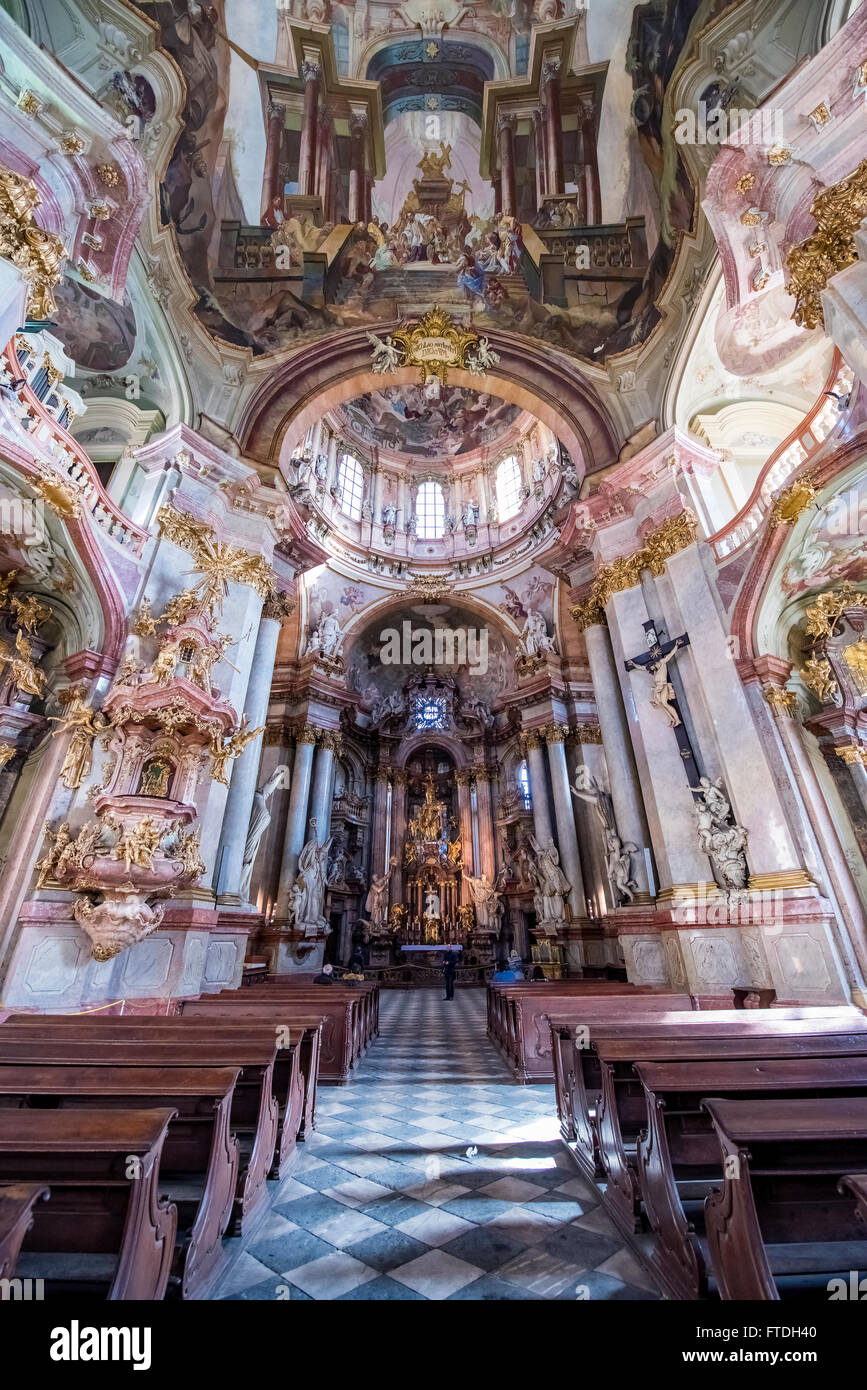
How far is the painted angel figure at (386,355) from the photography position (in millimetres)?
13203

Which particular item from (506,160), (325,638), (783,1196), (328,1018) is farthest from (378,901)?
(506,160)

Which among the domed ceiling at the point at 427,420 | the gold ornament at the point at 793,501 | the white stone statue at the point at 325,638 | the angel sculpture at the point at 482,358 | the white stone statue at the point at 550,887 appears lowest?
the white stone statue at the point at 550,887

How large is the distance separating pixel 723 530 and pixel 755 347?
13.3 ft

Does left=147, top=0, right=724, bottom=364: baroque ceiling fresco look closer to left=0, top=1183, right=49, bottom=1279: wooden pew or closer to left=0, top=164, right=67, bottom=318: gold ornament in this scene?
left=0, top=164, right=67, bottom=318: gold ornament

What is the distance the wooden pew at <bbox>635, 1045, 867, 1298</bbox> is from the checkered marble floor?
0.23 m

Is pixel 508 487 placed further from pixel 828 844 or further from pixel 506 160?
pixel 828 844

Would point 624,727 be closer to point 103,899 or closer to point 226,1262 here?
point 103,899

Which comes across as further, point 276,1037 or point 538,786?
point 538,786

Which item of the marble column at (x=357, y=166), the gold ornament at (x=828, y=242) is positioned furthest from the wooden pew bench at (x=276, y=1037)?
the marble column at (x=357, y=166)

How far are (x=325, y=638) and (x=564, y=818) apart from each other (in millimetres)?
9997

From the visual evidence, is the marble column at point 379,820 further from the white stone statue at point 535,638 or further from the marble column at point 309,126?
the marble column at point 309,126

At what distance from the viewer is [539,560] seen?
1608cm

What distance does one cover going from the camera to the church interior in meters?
2.52

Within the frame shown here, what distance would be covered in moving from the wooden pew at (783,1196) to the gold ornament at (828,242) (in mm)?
8006
